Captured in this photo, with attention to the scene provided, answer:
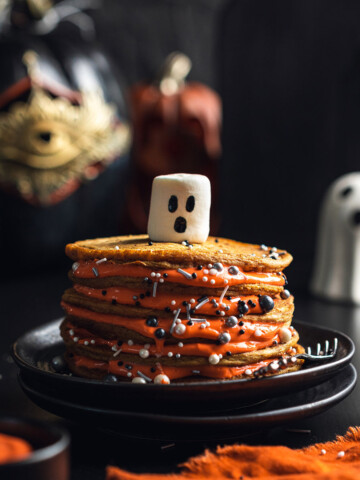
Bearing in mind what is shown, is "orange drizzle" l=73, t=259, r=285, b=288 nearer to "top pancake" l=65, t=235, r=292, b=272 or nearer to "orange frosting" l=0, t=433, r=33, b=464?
"top pancake" l=65, t=235, r=292, b=272

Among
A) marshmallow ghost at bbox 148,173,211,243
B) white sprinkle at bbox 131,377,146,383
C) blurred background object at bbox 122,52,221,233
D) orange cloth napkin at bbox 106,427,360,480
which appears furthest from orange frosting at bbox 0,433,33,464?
blurred background object at bbox 122,52,221,233

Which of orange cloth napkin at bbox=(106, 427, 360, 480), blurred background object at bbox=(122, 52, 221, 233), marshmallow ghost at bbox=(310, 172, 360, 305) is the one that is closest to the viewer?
orange cloth napkin at bbox=(106, 427, 360, 480)

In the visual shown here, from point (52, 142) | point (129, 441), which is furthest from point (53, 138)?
point (129, 441)

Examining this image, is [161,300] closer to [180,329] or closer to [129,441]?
[180,329]

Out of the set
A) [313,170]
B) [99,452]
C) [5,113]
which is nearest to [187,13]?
[313,170]

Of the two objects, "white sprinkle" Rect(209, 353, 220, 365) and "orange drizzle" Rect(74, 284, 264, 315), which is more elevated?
"orange drizzle" Rect(74, 284, 264, 315)

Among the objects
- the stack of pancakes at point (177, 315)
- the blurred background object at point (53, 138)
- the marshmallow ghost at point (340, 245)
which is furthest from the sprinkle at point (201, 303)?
the blurred background object at point (53, 138)
